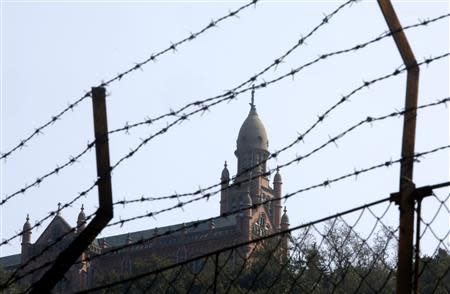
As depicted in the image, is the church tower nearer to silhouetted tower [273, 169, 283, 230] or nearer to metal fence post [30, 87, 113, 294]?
silhouetted tower [273, 169, 283, 230]

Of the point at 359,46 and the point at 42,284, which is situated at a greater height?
the point at 359,46

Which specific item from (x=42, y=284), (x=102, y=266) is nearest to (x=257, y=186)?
(x=102, y=266)

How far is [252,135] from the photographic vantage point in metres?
78.9

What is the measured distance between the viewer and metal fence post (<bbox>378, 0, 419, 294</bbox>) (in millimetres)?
4055

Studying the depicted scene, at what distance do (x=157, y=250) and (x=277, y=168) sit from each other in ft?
230

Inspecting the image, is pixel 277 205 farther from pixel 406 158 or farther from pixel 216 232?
pixel 406 158

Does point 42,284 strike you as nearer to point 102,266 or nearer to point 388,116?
point 388,116

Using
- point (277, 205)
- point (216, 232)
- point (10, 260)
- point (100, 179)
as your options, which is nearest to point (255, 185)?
point (277, 205)

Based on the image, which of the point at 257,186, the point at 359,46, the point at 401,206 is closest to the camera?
the point at 401,206

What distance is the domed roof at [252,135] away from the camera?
78312mm

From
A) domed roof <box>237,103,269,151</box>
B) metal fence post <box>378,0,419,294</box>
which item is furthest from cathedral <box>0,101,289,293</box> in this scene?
metal fence post <box>378,0,419,294</box>

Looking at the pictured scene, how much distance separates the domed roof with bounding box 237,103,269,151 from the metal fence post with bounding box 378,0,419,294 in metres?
73.5

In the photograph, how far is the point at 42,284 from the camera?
491 cm

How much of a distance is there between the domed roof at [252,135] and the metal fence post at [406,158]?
73540 millimetres
